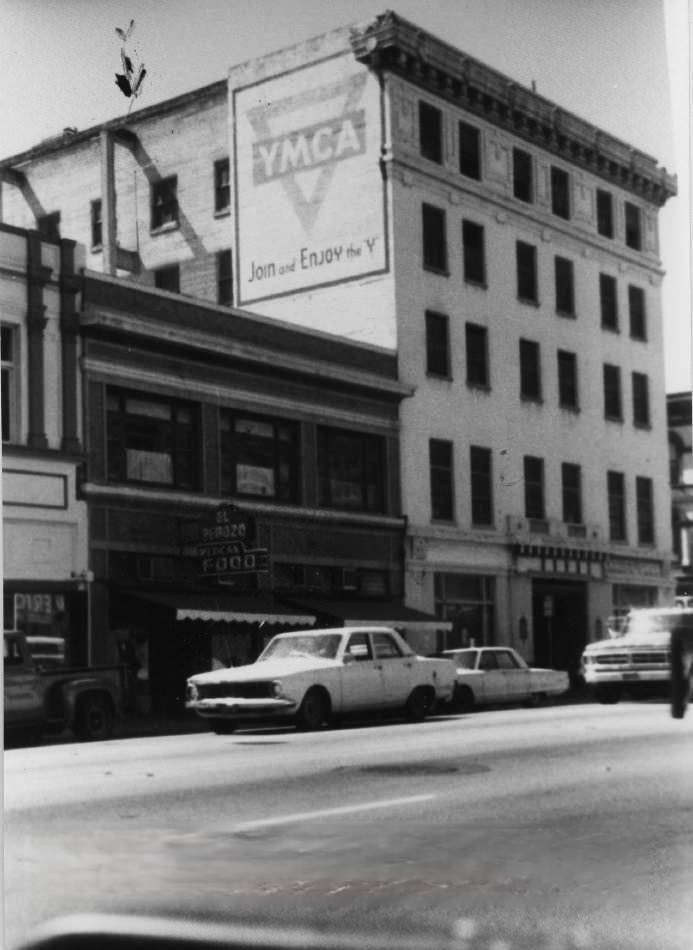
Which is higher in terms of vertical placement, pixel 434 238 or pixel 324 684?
pixel 434 238

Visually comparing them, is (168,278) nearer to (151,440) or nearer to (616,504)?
(151,440)

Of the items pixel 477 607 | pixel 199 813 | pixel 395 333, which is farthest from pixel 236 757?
pixel 395 333

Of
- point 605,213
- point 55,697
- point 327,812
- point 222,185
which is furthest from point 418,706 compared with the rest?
point 222,185

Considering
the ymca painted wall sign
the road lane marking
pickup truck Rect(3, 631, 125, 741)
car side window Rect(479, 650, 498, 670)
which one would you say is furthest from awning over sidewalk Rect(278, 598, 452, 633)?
the ymca painted wall sign

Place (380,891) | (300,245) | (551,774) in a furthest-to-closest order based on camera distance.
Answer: (300,245), (551,774), (380,891)

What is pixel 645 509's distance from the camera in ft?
11.8

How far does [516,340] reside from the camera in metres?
3.93

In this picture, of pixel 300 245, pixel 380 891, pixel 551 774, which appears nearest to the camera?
pixel 380 891

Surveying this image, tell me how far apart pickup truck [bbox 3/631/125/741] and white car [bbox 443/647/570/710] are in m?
0.97

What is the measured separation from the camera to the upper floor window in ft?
12.4

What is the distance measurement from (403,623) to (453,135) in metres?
1.53

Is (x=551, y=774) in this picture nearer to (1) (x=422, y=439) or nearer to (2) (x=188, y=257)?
(1) (x=422, y=439)

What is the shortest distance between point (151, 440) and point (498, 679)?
1.24m

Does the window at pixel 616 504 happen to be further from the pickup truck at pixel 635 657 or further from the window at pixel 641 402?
the pickup truck at pixel 635 657
